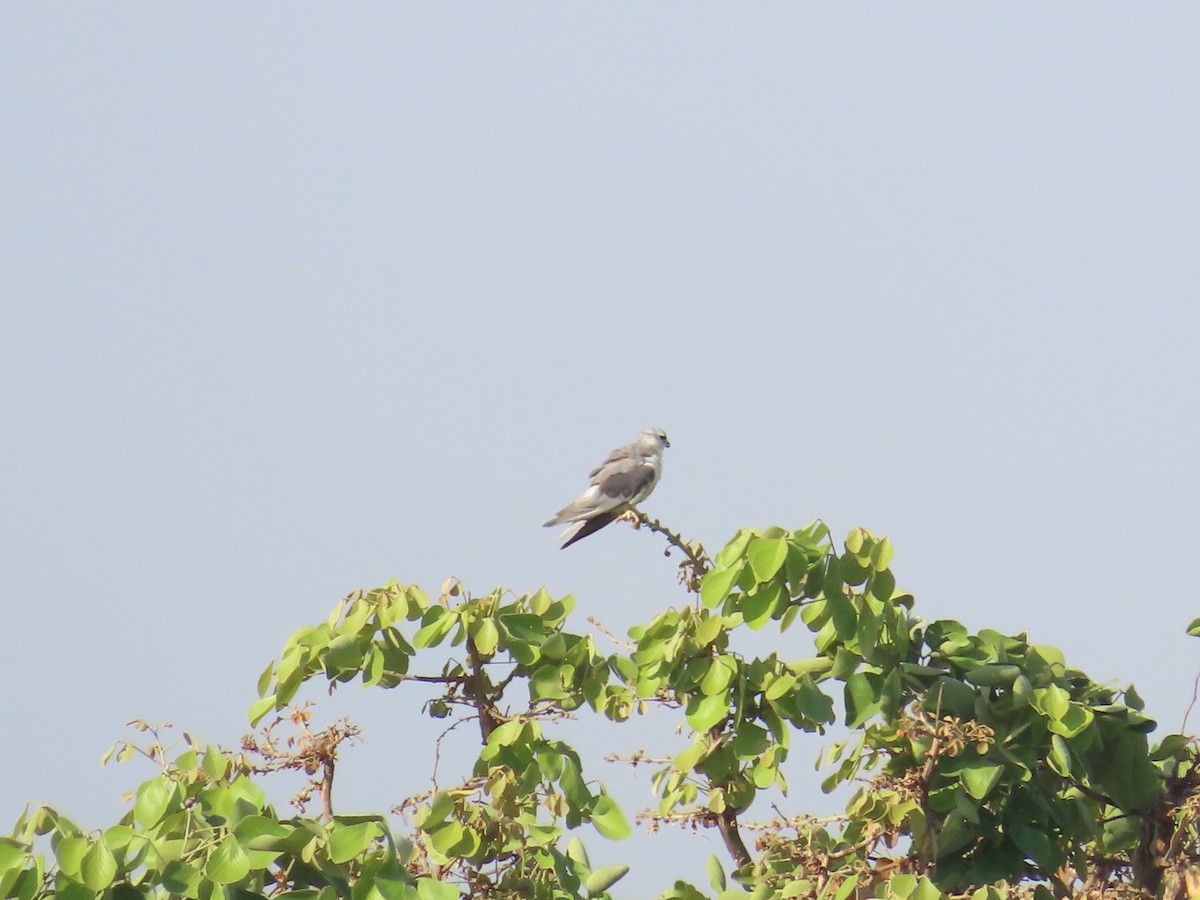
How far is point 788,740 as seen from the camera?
5.99 meters

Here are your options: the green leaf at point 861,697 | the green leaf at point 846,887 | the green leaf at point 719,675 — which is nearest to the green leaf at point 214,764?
the green leaf at point 719,675

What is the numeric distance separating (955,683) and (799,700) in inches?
24.2

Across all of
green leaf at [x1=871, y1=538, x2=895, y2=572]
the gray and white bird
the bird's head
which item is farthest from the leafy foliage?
the bird's head

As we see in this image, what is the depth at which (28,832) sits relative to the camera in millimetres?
4426

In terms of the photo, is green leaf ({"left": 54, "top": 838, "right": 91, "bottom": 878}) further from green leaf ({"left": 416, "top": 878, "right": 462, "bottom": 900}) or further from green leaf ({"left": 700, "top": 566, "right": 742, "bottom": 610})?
green leaf ({"left": 700, "top": 566, "right": 742, "bottom": 610})

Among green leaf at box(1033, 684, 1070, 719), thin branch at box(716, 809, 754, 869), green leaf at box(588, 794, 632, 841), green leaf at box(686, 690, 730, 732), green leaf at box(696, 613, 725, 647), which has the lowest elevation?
green leaf at box(588, 794, 632, 841)

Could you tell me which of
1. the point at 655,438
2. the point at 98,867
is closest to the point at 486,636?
the point at 98,867

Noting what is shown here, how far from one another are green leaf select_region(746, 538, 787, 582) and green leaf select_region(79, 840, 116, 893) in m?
2.30

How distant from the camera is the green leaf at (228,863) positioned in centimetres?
429

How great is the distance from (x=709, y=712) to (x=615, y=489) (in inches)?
323

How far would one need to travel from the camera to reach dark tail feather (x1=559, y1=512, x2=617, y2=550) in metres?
13.5

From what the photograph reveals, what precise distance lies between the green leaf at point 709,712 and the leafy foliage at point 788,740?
0.01 m

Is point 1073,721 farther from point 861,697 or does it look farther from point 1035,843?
Result: point 861,697

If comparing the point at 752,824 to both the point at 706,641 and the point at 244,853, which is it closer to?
the point at 706,641
